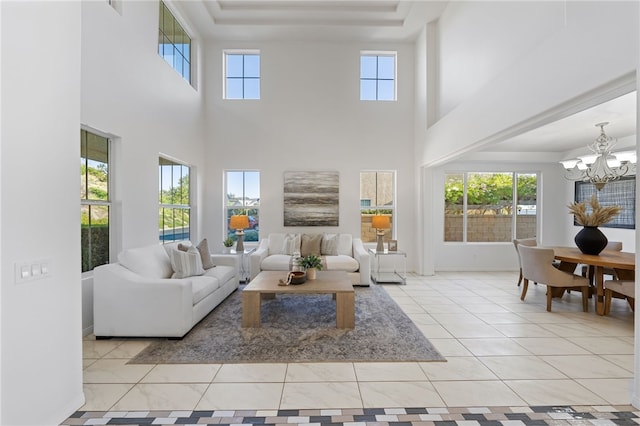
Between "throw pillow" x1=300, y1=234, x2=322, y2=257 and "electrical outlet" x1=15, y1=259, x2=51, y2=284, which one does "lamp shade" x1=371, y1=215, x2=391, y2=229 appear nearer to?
"throw pillow" x1=300, y1=234, x2=322, y2=257

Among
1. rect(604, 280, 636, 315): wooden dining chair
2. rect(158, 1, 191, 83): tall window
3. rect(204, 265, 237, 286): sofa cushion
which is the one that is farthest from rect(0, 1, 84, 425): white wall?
rect(604, 280, 636, 315): wooden dining chair

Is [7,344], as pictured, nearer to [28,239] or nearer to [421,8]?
[28,239]

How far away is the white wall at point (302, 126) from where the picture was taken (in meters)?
6.64

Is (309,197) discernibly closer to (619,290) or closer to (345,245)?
(345,245)

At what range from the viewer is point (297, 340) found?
10.7 ft

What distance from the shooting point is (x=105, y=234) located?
12.2 feet

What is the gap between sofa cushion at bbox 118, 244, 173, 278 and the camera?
3461 millimetres

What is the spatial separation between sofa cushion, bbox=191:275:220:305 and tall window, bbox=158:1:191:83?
3363 millimetres

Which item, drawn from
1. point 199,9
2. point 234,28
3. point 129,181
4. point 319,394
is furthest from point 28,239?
point 234,28

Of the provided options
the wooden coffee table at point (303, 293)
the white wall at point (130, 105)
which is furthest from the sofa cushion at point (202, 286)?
the white wall at point (130, 105)

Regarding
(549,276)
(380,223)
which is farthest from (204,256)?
(549,276)

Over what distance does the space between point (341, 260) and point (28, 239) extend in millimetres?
4306

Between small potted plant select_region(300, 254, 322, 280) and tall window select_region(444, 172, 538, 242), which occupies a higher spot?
tall window select_region(444, 172, 538, 242)

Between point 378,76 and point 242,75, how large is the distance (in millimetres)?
2836
